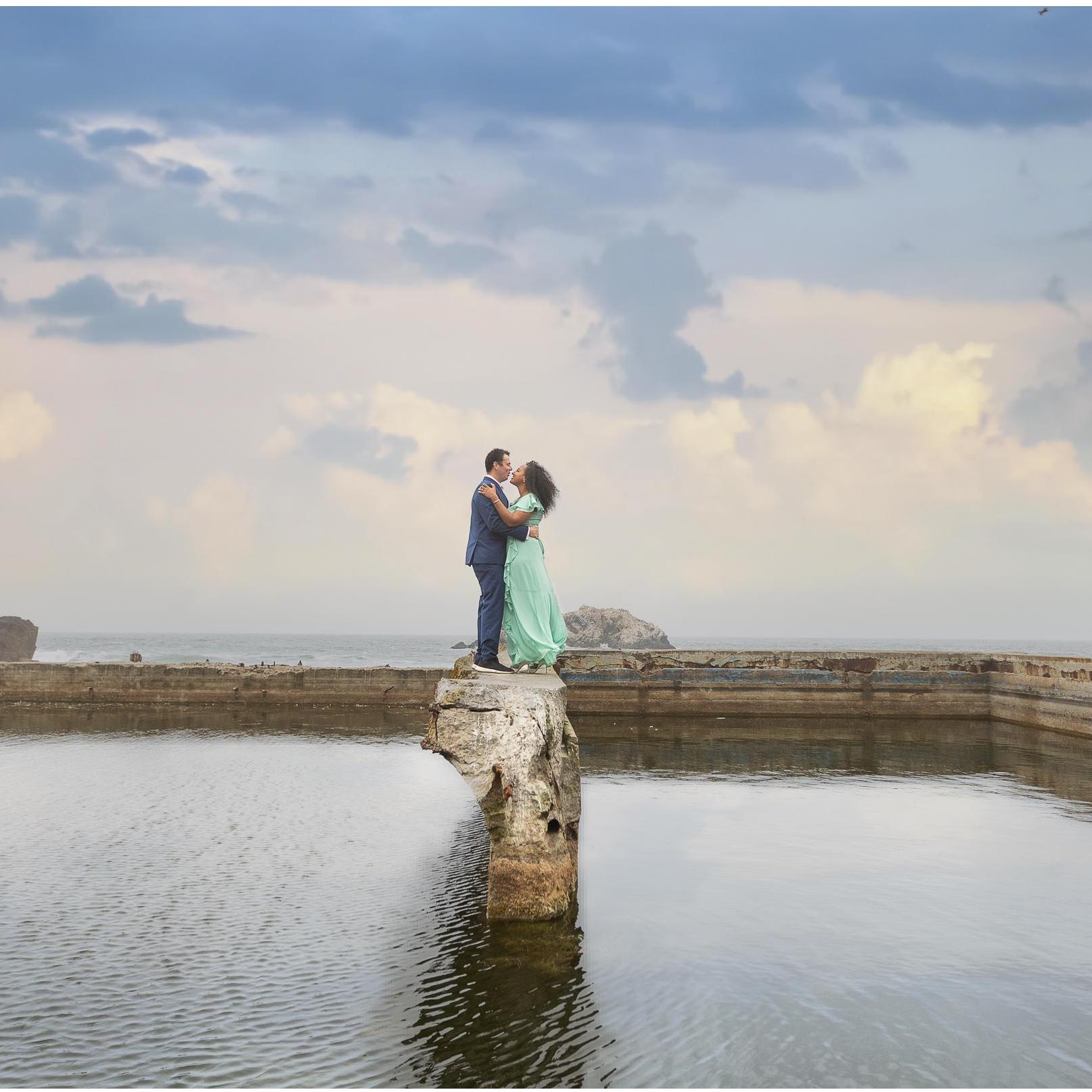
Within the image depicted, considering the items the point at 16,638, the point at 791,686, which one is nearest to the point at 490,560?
the point at 791,686

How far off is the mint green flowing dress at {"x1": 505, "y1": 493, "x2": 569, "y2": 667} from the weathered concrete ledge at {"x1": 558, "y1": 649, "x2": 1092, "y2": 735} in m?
11.6

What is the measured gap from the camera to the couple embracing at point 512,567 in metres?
7.41

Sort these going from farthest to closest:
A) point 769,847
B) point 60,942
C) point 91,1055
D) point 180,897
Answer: point 769,847, point 180,897, point 60,942, point 91,1055

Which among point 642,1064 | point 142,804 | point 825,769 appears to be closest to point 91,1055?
point 642,1064

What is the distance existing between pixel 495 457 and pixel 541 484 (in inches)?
17.2

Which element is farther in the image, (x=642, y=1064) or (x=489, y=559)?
(x=489, y=559)

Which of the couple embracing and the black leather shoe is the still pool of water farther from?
the couple embracing

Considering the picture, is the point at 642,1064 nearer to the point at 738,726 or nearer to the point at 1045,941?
the point at 1045,941

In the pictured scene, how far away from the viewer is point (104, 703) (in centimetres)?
2047

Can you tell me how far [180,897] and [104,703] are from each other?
15.9 metres

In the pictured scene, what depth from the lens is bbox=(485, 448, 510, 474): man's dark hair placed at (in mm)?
7645

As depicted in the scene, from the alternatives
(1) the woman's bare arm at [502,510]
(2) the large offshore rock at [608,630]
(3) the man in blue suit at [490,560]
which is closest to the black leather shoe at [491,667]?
(3) the man in blue suit at [490,560]

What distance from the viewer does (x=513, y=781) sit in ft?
18.9

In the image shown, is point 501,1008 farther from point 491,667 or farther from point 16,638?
point 16,638
